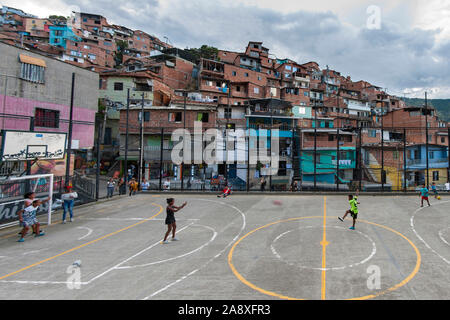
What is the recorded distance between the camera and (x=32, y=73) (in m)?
26.0

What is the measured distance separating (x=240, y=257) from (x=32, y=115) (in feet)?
91.1

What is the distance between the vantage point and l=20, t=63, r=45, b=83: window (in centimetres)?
2527

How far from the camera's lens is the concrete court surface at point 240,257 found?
22.5 feet

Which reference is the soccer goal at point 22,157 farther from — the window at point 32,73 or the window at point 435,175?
the window at point 435,175

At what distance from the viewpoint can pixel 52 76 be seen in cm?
2788

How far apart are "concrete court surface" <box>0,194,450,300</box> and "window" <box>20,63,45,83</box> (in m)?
18.5

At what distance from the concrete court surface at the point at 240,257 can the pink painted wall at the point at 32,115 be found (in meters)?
14.9

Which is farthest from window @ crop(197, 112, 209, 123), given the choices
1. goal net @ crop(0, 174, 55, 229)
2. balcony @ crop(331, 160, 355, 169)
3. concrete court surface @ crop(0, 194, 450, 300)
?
goal net @ crop(0, 174, 55, 229)

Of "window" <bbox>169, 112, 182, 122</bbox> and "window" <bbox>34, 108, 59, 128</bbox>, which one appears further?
"window" <bbox>169, 112, 182, 122</bbox>

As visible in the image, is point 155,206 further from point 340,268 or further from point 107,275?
point 340,268

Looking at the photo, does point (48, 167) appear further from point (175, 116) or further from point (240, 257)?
point (240, 257)

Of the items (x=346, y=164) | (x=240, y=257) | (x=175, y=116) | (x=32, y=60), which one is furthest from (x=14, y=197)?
(x=346, y=164)

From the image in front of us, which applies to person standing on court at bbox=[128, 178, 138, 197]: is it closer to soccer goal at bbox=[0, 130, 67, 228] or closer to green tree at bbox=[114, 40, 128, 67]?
soccer goal at bbox=[0, 130, 67, 228]

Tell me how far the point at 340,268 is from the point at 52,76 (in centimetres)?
3283
